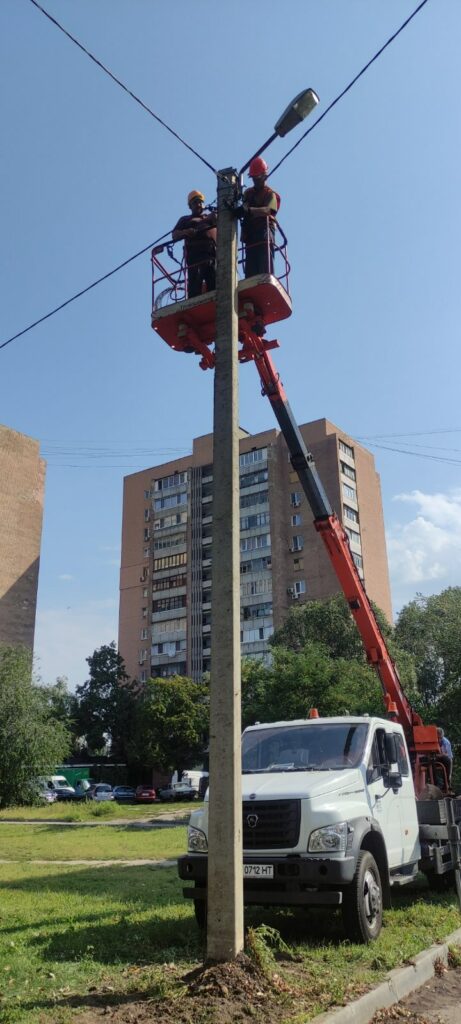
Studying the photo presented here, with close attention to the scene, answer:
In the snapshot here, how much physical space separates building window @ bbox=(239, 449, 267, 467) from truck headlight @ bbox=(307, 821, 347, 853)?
231 feet

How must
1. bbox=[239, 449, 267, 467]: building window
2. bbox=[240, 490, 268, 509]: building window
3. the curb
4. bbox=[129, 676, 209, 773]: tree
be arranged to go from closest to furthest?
the curb < bbox=[129, 676, 209, 773]: tree < bbox=[240, 490, 268, 509]: building window < bbox=[239, 449, 267, 467]: building window

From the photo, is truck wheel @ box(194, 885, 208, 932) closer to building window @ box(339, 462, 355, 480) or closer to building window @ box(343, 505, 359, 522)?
building window @ box(343, 505, 359, 522)

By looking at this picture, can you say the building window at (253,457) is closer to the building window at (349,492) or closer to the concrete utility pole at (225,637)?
the building window at (349,492)

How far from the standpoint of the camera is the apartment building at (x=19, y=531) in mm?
70312

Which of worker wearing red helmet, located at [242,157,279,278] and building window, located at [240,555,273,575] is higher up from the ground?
building window, located at [240,555,273,575]

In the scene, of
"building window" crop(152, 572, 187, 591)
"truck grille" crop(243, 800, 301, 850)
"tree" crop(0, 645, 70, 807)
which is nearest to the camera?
"truck grille" crop(243, 800, 301, 850)

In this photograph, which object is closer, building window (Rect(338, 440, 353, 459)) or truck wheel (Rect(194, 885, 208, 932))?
truck wheel (Rect(194, 885, 208, 932))

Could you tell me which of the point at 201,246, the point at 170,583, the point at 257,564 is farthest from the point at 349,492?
the point at 201,246

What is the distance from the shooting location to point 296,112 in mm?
7145

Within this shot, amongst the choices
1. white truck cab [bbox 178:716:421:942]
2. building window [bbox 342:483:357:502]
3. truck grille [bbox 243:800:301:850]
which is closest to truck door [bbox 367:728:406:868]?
white truck cab [bbox 178:716:421:942]

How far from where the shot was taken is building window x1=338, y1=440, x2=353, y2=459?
72.0 metres

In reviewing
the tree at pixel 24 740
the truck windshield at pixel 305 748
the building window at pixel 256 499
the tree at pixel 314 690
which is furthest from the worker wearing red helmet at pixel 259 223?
the building window at pixel 256 499

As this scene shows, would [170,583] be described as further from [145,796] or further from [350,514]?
[145,796]

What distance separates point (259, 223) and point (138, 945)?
26.8 ft
